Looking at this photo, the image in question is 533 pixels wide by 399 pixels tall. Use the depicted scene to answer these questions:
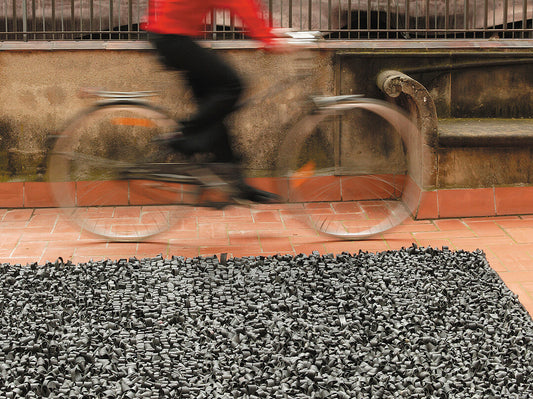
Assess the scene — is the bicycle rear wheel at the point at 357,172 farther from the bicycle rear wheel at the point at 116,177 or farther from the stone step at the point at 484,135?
the bicycle rear wheel at the point at 116,177

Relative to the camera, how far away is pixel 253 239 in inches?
229

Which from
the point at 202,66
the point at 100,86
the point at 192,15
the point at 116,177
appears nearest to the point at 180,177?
the point at 116,177

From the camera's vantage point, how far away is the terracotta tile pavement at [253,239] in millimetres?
5465

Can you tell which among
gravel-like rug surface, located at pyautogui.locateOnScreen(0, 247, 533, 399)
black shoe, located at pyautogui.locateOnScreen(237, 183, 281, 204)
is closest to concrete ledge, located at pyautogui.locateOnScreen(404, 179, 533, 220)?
gravel-like rug surface, located at pyautogui.locateOnScreen(0, 247, 533, 399)

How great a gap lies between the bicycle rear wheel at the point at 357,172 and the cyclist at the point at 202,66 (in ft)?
2.53

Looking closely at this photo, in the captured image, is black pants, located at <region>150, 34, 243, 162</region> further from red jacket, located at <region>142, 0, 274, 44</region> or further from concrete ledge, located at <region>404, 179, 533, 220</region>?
concrete ledge, located at <region>404, 179, 533, 220</region>

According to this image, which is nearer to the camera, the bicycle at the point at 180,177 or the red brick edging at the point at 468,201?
the bicycle at the point at 180,177

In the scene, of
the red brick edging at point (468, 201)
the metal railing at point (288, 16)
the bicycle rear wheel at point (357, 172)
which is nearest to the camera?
the bicycle rear wheel at point (357, 172)

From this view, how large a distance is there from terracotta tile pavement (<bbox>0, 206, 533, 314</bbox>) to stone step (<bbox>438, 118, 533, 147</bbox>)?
0.60m

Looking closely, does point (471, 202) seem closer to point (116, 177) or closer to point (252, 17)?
point (252, 17)

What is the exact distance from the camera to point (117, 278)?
4.92 meters

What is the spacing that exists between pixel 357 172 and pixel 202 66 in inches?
75.1

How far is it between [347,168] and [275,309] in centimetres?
204

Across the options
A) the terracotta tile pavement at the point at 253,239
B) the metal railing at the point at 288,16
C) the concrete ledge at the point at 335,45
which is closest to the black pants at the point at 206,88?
the terracotta tile pavement at the point at 253,239
